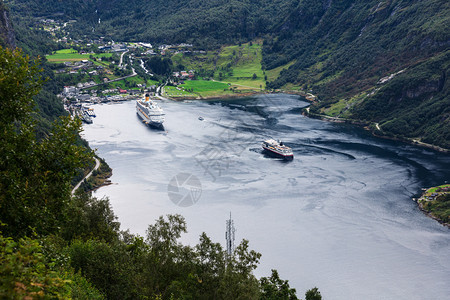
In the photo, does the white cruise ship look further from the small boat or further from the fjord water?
the small boat

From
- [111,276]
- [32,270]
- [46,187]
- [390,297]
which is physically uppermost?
[46,187]

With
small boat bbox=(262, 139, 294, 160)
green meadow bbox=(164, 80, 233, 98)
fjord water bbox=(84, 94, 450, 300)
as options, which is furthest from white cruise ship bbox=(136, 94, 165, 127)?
small boat bbox=(262, 139, 294, 160)

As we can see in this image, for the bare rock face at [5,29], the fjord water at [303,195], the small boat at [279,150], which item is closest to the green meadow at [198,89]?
the fjord water at [303,195]

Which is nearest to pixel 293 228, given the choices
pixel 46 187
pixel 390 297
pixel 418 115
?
pixel 390 297

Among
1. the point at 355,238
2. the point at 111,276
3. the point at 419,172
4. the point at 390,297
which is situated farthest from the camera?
the point at 419,172

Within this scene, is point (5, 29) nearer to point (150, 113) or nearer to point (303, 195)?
→ point (150, 113)

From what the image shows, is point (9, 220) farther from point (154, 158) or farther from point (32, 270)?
point (154, 158)

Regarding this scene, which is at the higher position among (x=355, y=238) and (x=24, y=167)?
(x=24, y=167)
